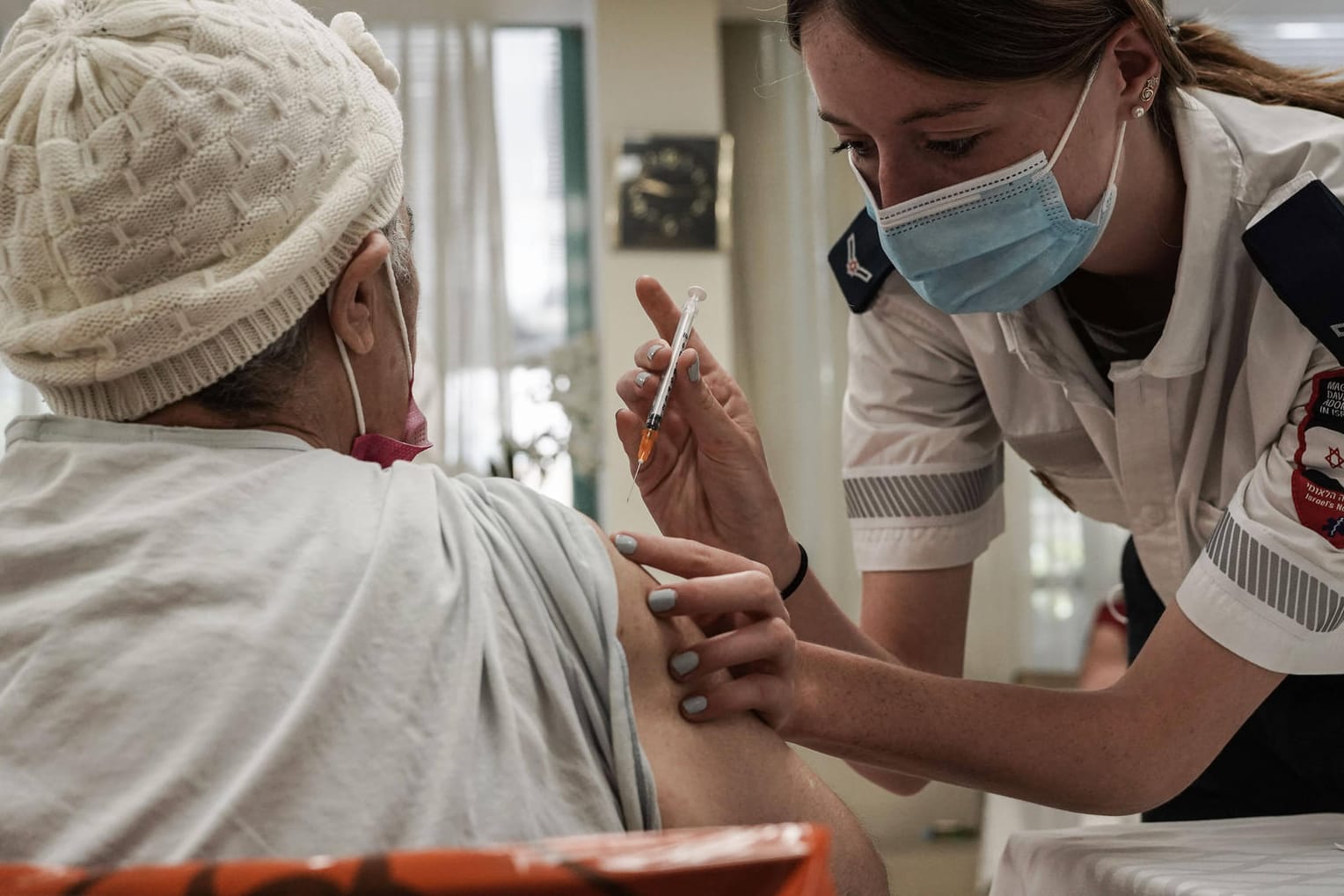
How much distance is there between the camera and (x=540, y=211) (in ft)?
15.8

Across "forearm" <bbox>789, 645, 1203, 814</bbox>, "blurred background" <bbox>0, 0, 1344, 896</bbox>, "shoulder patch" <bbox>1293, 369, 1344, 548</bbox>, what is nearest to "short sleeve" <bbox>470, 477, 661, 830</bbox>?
"forearm" <bbox>789, 645, 1203, 814</bbox>

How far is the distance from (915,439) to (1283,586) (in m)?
0.55

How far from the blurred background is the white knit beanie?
3.20 meters

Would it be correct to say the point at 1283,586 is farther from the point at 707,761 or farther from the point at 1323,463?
the point at 707,761

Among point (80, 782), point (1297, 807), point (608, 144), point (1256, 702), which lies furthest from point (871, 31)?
point (608, 144)

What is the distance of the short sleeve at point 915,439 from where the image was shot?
5.62 ft

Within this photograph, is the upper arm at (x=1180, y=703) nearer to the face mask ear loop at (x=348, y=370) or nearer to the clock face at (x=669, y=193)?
the face mask ear loop at (x=348, y=370)

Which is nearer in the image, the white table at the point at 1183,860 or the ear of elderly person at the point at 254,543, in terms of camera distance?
the ear of elderly person at the point at 254,543

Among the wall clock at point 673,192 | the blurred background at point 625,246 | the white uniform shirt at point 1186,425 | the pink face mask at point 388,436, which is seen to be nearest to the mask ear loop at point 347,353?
the pink face mask at point 388,436

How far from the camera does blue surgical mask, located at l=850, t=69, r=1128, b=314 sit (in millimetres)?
1386

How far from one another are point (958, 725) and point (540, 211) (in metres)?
3.76

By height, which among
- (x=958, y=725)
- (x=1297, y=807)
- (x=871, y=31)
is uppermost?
(x=871, y=31)

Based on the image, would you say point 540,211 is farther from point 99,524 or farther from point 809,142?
point 99,524

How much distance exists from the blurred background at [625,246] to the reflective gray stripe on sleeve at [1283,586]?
3011 millimetres
